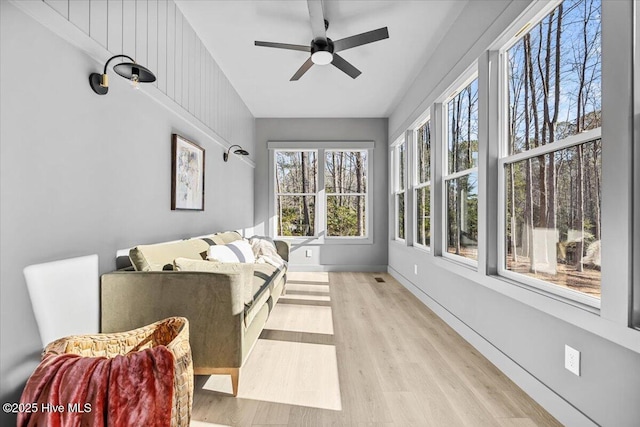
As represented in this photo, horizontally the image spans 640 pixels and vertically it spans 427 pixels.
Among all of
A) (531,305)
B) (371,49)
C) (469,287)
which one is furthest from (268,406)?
(371,49)

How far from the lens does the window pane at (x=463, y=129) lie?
2.86 meters

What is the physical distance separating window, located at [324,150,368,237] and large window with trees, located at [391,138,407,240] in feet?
2.01

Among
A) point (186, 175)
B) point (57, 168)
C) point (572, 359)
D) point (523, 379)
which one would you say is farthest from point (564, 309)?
point (186, 175)

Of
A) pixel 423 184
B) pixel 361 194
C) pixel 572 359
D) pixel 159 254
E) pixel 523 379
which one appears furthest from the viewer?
pixel 361 194

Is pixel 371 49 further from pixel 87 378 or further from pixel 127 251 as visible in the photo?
pixel 87 378

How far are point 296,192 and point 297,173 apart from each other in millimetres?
358

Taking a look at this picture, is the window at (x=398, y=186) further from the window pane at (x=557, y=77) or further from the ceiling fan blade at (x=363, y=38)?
the window pane at (x=557, y=77)

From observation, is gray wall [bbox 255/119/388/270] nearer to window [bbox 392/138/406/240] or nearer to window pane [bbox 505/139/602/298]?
window [bbox 392/138/406/240]

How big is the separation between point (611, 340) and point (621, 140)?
811mm

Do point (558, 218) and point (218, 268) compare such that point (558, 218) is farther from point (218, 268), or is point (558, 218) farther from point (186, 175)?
point (186, 175)

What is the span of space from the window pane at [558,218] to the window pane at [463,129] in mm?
664

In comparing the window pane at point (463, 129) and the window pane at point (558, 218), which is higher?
the window pane at point (463, 129)

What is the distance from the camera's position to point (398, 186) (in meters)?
5.66

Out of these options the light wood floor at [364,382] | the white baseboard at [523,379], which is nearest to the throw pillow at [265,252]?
the light wood floor at [364,382]
